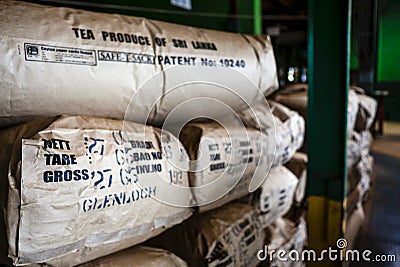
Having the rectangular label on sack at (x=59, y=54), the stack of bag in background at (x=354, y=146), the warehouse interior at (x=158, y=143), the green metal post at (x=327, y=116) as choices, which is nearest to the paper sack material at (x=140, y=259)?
the warehouse interior at (x=158, y=143)

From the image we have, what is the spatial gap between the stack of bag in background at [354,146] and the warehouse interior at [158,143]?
38 cm

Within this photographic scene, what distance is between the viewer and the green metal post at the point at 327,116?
4.22 ft

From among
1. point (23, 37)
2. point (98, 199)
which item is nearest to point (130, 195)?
point (98, 199)

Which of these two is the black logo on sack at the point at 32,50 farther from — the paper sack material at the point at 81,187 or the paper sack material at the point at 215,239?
the paper sack material at the point at 215,239

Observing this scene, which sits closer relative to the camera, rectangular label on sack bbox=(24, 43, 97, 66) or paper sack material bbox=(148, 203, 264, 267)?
rectangular label on sack bbox=(24, 43, 97, 66)

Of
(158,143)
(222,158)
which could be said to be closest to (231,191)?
(222,158)

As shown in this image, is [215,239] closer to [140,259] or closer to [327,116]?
[140,259]

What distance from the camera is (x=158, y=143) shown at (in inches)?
37.3

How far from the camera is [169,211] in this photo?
3.11 ft

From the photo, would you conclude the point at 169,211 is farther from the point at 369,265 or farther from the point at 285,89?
the point at 285,89

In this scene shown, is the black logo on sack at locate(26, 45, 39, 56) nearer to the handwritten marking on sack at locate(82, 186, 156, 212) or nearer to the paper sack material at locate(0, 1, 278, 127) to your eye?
the paper sack material at locate(0, 1, 278, 127)

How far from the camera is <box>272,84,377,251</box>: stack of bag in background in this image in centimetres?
205

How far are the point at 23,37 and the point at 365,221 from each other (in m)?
2.37

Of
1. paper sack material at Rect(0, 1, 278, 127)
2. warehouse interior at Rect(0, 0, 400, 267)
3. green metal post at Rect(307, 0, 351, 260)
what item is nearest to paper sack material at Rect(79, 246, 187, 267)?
warehouse interior at Rect(0, 0, 400, 267)
